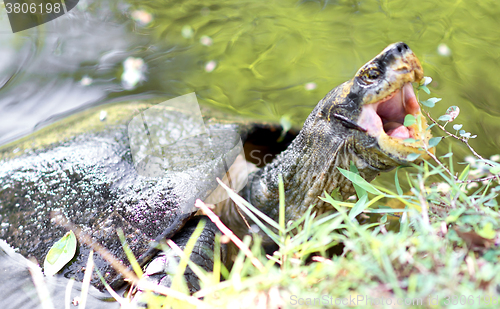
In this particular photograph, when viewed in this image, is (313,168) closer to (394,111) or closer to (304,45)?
(394,111)

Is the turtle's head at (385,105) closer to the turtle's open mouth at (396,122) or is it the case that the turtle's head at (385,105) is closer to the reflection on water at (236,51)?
the turtle's open mouth at (396,122)

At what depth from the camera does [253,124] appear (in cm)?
298

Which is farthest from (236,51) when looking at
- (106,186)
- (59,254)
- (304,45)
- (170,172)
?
Result: (59,254)

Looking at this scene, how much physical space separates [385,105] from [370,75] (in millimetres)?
227

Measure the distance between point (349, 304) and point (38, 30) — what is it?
4445 mm

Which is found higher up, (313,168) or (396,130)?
(396,130)

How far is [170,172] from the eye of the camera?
210 cm

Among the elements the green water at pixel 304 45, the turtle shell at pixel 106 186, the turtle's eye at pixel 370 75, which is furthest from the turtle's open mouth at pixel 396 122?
the green water at pixel 304 45

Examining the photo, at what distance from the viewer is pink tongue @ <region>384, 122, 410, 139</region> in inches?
62.7

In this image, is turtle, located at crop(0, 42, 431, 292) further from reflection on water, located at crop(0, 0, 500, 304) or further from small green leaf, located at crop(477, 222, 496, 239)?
reflection on water, located at crop(0, 0, 500, 304)

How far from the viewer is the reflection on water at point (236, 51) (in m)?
3.18

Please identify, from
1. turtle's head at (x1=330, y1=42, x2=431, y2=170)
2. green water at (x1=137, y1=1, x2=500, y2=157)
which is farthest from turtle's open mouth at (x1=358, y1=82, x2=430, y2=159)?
green water at (x1=137, y1=1, x2=500, y2=157)

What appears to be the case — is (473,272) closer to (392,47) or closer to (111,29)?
(392,47)

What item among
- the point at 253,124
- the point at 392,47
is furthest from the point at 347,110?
the point at 253,124
